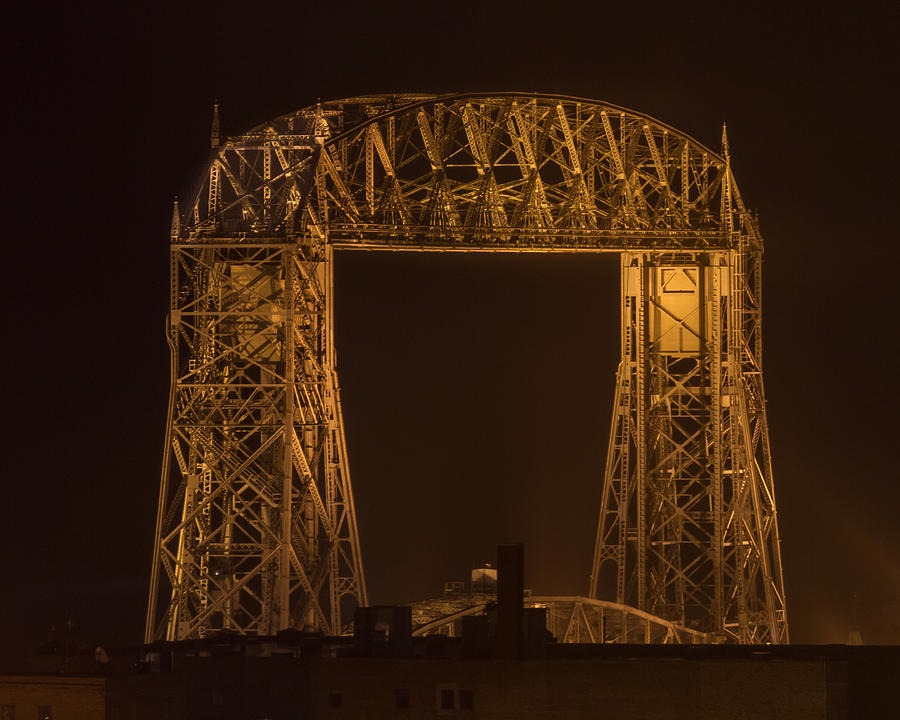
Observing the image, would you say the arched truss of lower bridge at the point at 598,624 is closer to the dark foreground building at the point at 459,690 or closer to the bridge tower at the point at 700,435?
the bridge tower at the point at 700,435

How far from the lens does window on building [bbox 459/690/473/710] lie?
61.7 metres

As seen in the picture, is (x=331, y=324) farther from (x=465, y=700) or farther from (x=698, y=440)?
(x=465, y=700)

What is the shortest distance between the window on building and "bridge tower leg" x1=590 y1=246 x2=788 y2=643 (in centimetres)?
1924

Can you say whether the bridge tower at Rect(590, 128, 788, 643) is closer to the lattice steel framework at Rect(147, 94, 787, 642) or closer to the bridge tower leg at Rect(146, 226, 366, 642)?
the lattice steel framework at Rect(147, 94, 787, 642)

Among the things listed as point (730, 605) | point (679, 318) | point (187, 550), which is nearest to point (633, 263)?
point (679, 318)

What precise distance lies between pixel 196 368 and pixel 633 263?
13.5 m

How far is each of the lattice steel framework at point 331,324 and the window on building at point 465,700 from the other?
14352 millimetres

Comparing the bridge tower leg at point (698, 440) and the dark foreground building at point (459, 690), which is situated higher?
the bridge tower leg at point (698, 440)

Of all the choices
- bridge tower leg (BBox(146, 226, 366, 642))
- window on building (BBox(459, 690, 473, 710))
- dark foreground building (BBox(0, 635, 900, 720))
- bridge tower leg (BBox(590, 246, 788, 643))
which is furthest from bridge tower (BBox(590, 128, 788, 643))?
window on building (BBox(459, 690, 473, 710))

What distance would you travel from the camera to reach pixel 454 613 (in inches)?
2982

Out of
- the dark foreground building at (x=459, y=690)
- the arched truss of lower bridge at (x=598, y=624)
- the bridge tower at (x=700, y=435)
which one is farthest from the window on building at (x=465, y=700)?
the bridge tower at (x=700, y=435)

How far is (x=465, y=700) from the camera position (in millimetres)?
61688

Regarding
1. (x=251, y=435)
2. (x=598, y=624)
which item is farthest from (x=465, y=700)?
(x=598, y=624)

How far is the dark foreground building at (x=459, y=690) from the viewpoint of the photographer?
6122cm
